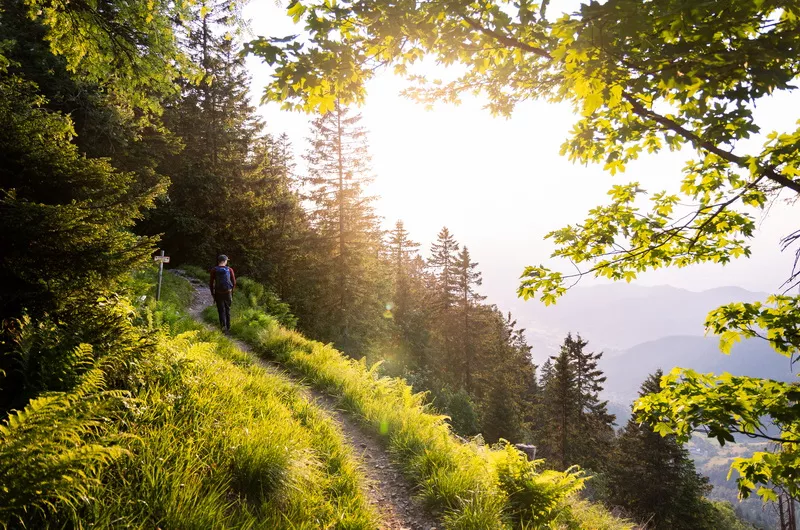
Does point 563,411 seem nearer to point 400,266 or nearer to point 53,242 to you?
point 400,266

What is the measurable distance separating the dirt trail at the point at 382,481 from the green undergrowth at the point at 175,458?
44cm

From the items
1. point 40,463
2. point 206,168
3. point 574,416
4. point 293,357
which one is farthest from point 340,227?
point 574,416

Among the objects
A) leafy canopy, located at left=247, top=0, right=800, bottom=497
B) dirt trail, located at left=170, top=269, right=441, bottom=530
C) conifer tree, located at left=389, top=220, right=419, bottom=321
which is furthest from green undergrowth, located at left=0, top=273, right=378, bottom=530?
conifer tree, located at left=389, top=220, right=419, bottom=321

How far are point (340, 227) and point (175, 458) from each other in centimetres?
2169

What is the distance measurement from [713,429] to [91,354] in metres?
5.59

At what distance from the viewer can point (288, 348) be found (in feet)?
30.4

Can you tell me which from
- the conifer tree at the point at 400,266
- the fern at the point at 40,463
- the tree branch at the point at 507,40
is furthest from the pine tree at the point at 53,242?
the conifer tree at the point at 400,266

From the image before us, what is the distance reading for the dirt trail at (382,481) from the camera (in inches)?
160

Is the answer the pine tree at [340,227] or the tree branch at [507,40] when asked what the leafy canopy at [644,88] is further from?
the pine tree at [340,227]

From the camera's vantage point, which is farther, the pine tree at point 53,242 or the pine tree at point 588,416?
the pine tree at point 588,416

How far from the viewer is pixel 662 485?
30.2m

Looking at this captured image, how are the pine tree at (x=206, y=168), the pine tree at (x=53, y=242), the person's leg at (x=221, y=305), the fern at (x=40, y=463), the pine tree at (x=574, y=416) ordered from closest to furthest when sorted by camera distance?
the fern at (x=40, y=463) → the pine tree at (x=53, y=242) → the person's leg at (x=221, y=305) → the pine tree at (x=206, y=168) → the pine tree at (x=574, y=416)

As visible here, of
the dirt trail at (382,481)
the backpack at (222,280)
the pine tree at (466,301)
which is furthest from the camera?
the pine tree at (466,301)

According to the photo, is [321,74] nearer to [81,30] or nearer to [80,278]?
[80,278]
